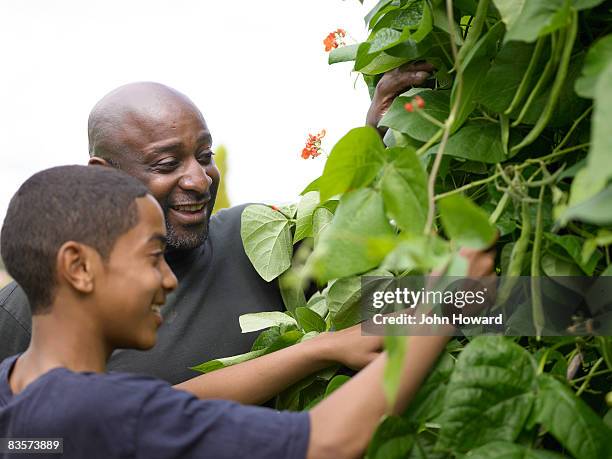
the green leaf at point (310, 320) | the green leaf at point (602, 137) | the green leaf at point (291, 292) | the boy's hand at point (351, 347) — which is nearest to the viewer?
the green leaf at point (602, 137)

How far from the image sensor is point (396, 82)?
1.02 m

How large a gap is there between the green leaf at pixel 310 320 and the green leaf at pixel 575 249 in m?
0.44

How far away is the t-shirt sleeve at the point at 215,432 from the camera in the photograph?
27.6 inches

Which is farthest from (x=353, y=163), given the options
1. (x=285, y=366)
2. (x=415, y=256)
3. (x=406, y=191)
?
(x=285, y=366)

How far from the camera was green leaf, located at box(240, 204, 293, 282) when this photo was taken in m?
1.22

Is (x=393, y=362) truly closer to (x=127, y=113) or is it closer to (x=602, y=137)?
(x=602, y=137)

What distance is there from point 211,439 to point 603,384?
41cm

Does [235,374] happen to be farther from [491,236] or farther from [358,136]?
[491,236]

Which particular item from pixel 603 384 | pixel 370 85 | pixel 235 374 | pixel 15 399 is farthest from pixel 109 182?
pixel 603 384

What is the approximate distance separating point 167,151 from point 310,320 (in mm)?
398

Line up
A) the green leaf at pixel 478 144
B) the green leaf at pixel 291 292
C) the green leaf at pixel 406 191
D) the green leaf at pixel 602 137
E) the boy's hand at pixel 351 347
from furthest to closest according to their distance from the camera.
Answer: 1. the green leaf at pixel 291 292
2. the boy's hand at pixel 351 347
3. the green leaf at pixel 478 144
4. the green leaf at pixel 406 191
5. the green leaf at pixel 602 137

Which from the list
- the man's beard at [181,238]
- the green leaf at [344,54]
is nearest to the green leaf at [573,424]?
the green leaf at [344,54]

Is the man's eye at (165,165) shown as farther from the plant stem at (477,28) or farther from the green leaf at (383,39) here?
the plant stem at (477,28)

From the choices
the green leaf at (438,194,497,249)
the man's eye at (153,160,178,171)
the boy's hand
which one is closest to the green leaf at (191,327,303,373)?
the boy's hand
